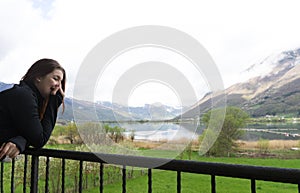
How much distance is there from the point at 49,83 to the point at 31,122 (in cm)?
21

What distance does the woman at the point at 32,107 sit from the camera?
3.39 feet

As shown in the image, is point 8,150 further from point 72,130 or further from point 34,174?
point 72,130

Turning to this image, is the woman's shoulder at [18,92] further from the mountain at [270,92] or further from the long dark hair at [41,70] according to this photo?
the mountain at [270,92]

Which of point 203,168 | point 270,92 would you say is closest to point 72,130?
point 203,168

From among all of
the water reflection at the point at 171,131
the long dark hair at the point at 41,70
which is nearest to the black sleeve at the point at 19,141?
the long dark hair at the point at 41,70

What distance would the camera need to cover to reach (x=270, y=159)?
18562 mm

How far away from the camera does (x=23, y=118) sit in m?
1.03

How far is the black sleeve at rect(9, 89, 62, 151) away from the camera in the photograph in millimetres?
1026

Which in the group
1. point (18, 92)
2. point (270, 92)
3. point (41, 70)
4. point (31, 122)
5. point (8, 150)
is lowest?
point (8, 150)

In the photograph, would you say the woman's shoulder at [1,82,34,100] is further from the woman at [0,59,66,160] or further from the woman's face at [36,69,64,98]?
the woman's face at [36,69,64,98]

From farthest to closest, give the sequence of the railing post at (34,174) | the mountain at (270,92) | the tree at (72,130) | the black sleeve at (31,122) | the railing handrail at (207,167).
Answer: the mountain at (270,92), the tree at (72,130), the railing post at (34,174), the black sleeve at (31,122), the railing handrail at (207,167)

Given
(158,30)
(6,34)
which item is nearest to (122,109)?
(158,30)

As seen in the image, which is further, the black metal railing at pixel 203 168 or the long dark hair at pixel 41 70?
the long dark hair at pixel 41 70

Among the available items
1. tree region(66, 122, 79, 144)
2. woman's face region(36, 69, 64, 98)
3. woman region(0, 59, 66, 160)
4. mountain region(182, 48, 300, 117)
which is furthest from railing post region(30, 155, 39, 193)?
mountain region(182, 48, 300, 117)
